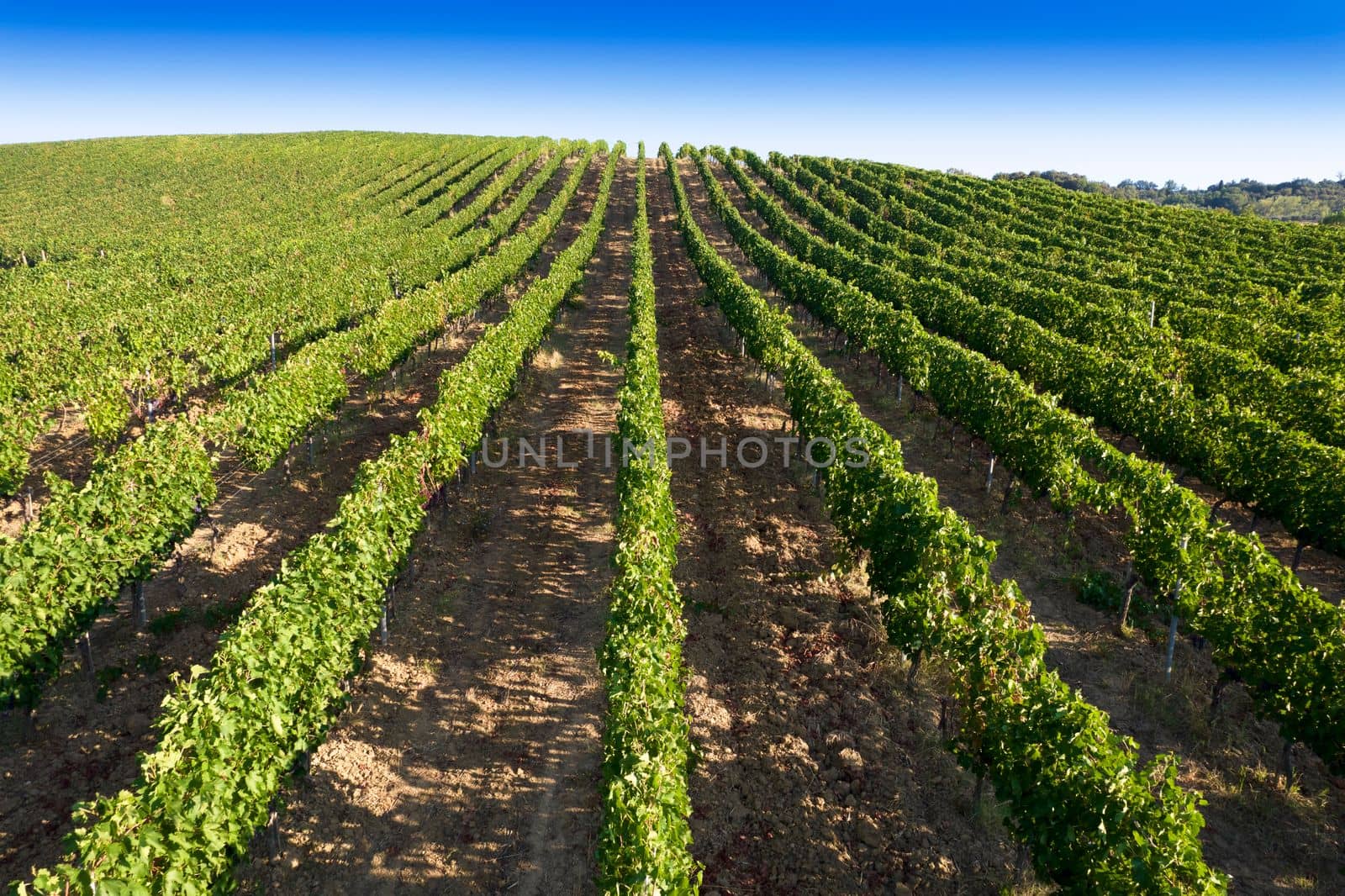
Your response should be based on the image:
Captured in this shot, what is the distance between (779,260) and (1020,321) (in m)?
18.0

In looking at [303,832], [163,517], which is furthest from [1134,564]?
[163,517]

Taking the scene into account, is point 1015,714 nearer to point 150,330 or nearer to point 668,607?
point 668,607

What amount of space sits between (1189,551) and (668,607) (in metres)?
10.4

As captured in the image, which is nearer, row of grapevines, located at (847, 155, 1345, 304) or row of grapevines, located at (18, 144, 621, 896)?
row of grapevines, located at (18, 144, 621, 896)

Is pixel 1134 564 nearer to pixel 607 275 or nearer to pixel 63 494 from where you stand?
pixel 63 494

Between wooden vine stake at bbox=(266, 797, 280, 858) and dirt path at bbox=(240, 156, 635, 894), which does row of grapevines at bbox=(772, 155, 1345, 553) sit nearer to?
dirt path at bbox=(240, 156, 635, 894)

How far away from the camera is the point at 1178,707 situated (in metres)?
12.4

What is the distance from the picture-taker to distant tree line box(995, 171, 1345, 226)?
134 m

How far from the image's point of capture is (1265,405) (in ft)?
70.5

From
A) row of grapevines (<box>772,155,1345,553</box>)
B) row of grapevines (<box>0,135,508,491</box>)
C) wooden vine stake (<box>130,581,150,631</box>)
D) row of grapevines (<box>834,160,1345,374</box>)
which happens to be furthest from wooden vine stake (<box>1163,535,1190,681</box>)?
row of grapevines (<box>0,135,508,491</box>)

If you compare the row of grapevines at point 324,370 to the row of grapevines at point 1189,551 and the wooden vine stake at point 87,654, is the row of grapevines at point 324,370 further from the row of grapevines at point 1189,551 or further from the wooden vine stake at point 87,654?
the row of grapevines at point 1189,551

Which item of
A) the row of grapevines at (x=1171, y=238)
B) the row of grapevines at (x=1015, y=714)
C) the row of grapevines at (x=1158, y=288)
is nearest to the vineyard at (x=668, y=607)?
the row of grapevines at (x=1015, y=714)

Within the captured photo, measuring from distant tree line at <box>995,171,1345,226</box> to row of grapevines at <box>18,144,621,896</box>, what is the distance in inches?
5413

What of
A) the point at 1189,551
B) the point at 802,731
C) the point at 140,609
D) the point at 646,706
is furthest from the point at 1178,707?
the point at 140,609
